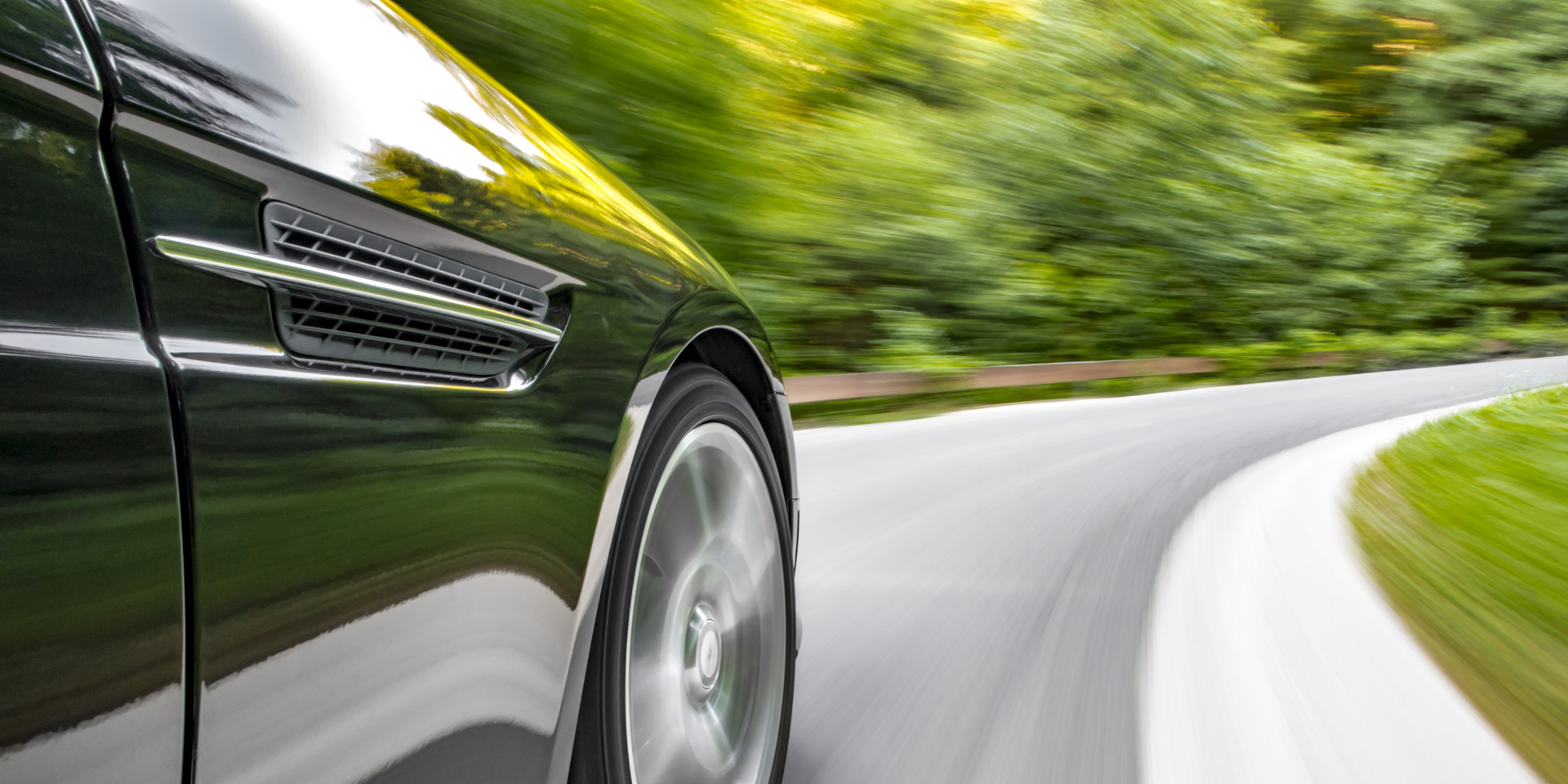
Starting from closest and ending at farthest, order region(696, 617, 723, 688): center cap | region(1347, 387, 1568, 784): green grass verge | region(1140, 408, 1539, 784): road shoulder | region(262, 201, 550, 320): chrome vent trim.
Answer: region(262, 201, 550, 320): chrome vent trim
region(696, 617, 723, 688): center cap
region(1140, 408, 1539, 784): road shoulder
region(1347, 387, 1568, 784): green grass verge

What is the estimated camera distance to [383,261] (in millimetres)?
1222

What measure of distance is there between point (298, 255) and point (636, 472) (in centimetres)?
76

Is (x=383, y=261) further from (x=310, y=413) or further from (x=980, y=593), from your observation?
(x=980, y=593)

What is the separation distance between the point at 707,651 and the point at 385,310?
1044mm

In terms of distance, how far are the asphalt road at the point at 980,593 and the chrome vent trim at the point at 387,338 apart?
57.2 inches

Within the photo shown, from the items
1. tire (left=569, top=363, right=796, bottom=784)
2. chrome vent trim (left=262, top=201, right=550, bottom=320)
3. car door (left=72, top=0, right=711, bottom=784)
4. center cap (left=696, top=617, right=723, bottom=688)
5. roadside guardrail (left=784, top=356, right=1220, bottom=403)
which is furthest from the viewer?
roadside guardrail (left=784, top=356, right=1220, bottom=403)

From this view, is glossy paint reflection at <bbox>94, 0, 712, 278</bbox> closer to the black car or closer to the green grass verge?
the black car

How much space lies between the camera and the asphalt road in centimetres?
270

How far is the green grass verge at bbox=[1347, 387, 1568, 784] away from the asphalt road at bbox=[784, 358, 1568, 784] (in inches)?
36.5

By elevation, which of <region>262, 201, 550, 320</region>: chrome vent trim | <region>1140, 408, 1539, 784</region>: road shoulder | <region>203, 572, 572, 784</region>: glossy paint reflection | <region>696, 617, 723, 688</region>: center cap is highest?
<region>262, 201, 550, 320</region>: chrome vent trim

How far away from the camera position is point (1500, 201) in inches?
1511

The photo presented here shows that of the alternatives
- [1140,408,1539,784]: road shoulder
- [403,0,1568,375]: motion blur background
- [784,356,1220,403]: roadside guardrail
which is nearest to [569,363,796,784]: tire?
[1140,408,1539,784]: road shoulder

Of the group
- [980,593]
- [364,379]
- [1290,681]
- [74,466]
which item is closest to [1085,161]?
[980,593]

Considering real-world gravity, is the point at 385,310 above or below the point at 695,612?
above
